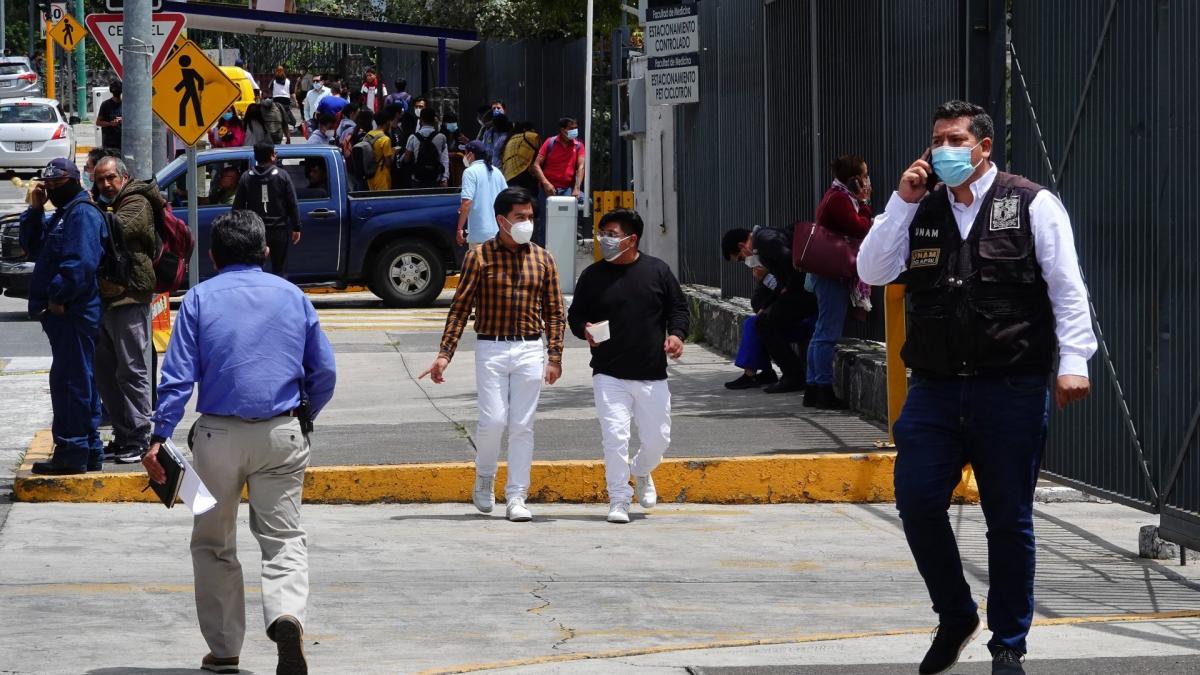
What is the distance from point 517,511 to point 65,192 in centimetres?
309

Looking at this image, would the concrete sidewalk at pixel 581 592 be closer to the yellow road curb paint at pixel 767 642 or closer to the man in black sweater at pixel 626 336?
the yellow road curb paint at pixel 767 642

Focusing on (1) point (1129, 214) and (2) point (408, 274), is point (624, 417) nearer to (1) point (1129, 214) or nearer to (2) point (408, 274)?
(1) point (1129, 214)

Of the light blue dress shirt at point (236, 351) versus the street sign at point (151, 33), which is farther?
the street sign at point (151, 33)

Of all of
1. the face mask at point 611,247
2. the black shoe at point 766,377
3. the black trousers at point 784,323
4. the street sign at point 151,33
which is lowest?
the black shoe at point 766,377

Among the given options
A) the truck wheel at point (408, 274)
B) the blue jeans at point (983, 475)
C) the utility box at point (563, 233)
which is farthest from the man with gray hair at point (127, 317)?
the utility box at point (563, 233)

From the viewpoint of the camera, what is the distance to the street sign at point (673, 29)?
57.2ft

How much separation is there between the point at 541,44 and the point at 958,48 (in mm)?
20469

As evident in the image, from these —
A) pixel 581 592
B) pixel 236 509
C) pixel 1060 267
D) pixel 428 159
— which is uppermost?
pixel 428 159

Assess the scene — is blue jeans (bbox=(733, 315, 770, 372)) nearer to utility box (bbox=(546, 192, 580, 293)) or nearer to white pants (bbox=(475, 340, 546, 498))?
white pants (bbox=(475, 340, 546, 498))

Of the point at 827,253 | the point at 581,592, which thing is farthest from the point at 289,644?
the point at 827,253

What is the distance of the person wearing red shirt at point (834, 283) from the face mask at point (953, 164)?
21.5ft

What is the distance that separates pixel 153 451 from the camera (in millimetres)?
6285

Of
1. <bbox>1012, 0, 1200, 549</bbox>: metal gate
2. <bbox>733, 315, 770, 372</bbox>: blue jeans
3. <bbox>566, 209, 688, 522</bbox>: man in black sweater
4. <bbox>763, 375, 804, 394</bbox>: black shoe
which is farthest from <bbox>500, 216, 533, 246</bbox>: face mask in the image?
<bbox>763, 375, 804, 394</bbox>: black shoe

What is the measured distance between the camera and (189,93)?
13828mm
